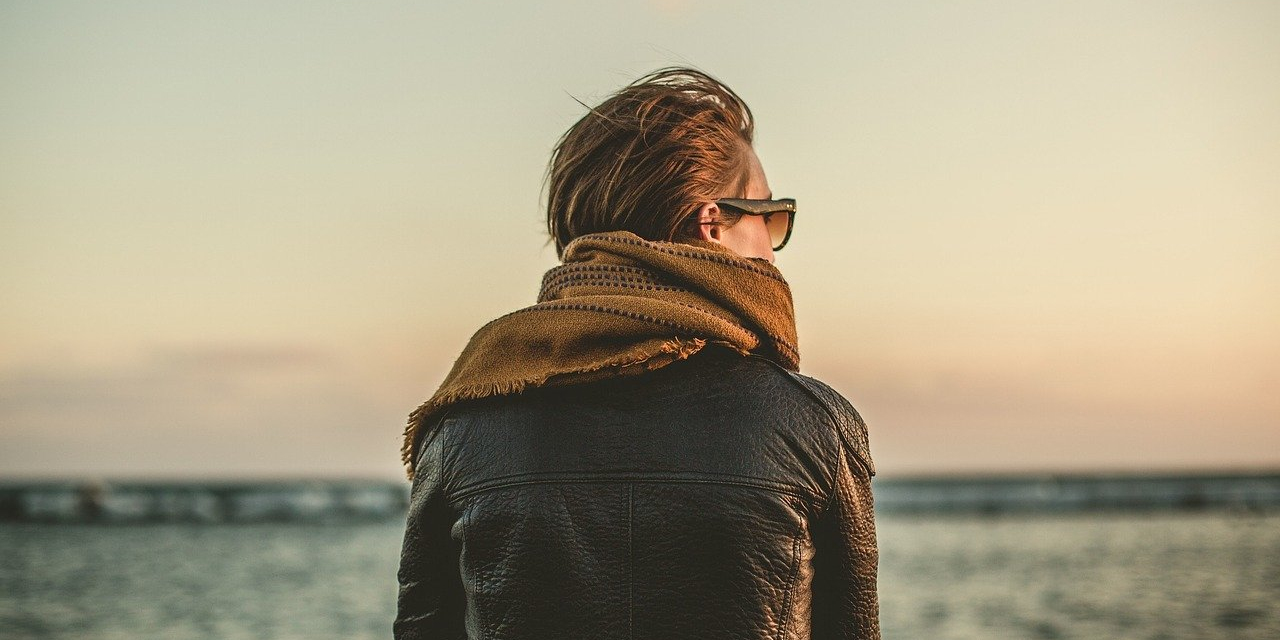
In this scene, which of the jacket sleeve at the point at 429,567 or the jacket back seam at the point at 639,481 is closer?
the jacket back seam at the point at 639,481

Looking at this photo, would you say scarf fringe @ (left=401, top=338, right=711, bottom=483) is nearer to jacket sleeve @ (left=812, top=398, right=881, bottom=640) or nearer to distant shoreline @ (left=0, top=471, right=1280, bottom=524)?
jacket sleeve @ (left=812, top=398, right=881, bottom=640)

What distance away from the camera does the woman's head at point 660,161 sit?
167cm

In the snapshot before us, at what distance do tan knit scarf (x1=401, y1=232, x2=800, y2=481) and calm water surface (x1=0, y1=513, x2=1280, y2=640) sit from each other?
9.42 metres

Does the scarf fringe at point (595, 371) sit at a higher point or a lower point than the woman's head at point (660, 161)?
lower

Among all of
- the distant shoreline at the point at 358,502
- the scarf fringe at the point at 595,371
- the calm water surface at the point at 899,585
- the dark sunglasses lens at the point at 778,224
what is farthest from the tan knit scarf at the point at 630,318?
the distant shoreline at the point at 358,502

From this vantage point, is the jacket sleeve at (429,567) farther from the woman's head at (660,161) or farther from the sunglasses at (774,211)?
the sunglasses at (774,211)

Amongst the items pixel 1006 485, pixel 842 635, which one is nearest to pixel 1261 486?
pixel 1006 485

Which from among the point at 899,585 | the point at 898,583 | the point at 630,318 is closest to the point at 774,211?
the point at 630,318

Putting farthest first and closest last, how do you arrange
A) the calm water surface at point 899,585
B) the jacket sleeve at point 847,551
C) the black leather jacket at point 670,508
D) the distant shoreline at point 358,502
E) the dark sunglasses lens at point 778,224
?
the distant shoreline at point 358,502 < the calm water surface at point 899,585 < the dark sunglasses lens at point 778,224 < the jacket sleeve at point 847,551 < the black leather jacket at point 670,508

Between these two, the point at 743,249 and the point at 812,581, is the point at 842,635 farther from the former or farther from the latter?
the point at 743,249

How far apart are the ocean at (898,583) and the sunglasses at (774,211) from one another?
928 cm

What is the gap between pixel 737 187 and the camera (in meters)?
1.71

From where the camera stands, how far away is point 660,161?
1661 mm

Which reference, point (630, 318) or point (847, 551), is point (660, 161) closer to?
point (630, 318)
